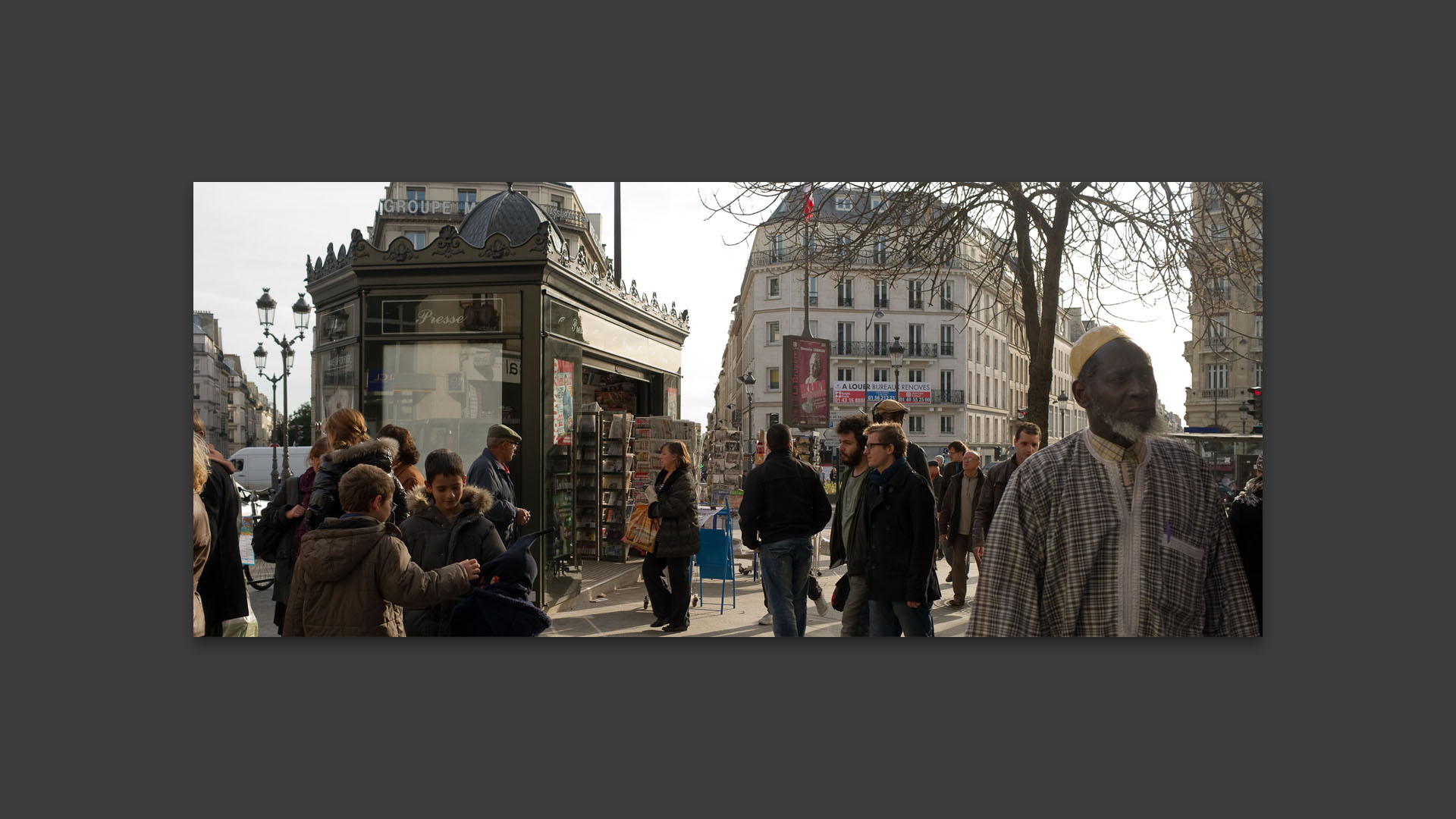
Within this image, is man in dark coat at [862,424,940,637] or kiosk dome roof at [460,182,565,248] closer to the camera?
man in dark coat at [862,424,940,637]

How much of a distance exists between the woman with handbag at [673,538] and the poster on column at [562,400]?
718 mm

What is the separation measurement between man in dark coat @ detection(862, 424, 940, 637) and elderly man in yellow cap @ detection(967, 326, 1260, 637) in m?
0.83

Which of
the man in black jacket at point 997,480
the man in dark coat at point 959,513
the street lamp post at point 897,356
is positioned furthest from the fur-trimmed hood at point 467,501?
the man in dark coat at point 959,513

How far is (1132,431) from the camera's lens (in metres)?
4.09

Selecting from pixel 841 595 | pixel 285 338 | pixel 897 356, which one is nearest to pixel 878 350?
pixel 897 356

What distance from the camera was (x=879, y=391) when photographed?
715cm

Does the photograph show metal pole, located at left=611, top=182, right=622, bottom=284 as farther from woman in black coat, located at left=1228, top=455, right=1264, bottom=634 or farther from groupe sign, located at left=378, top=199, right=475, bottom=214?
woman in black coat, located at left=1228, top=455, right=1264, bottom=634

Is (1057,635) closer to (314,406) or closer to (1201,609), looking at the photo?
(1201,609)

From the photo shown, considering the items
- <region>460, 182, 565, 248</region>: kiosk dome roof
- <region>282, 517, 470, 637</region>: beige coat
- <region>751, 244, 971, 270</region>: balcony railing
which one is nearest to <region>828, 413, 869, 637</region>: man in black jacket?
<region>751, 244, 971, 270</region>: balcony railing

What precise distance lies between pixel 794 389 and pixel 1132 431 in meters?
3.97

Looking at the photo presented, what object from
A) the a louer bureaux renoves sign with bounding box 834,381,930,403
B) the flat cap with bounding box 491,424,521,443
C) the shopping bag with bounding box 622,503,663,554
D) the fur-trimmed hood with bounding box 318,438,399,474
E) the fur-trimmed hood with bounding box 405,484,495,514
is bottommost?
the shopping bag with bounding box 622,503,663,554

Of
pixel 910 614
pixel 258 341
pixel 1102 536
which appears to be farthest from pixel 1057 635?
pixel 258 341

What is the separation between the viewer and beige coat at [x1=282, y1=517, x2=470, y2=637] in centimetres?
416

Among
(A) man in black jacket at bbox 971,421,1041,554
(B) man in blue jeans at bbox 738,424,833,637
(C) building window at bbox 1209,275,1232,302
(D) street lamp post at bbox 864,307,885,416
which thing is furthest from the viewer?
(D) street lamp post at bbox 864,307,885,416
